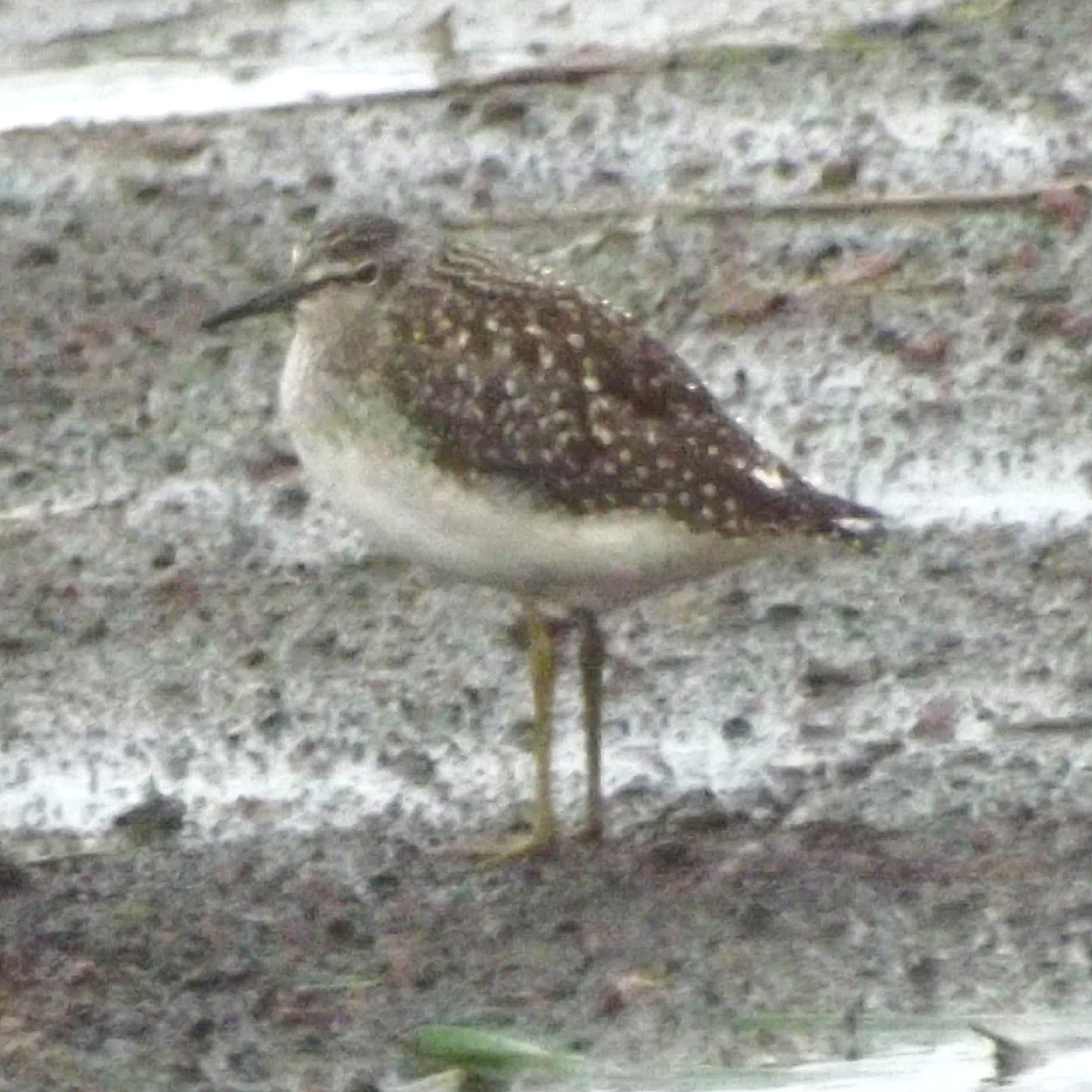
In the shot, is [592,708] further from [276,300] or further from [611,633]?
[276,300]

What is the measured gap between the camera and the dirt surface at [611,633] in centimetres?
661

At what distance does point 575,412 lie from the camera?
23.4ft

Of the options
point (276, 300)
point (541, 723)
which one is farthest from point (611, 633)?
point (276, 300)

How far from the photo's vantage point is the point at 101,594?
28.4ft

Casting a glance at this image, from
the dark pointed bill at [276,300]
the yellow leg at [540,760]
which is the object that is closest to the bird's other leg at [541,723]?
the yellow leg at [540,760]

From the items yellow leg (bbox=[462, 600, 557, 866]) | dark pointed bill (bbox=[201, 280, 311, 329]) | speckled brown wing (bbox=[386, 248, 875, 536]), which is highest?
dark pointed bill (bbox=[201, 280, 311, 329])

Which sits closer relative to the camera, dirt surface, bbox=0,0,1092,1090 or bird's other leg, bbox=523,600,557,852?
dirt surface, bbox=0,0,1092,1090

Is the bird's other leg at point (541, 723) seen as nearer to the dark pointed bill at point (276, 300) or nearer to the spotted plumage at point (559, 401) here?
the spotted plumage at point (559, 401)

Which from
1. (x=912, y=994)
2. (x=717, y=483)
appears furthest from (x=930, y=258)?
(x=912, y=994)

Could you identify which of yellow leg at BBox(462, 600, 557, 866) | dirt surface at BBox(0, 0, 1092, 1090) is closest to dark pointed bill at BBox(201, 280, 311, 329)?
yellow leg at BBox(462, 600, 557, 866)

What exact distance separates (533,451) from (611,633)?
1.32 m

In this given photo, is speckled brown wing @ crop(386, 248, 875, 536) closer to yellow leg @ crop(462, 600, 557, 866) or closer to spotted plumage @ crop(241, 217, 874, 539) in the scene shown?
spotted plumage @ crop(241, 217, 874, 539)

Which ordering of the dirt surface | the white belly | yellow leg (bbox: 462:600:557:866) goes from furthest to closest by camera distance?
yellow leg (bbox: 462:600:557:866) → the white belly → the dirt surface

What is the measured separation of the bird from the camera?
23.1 ft
